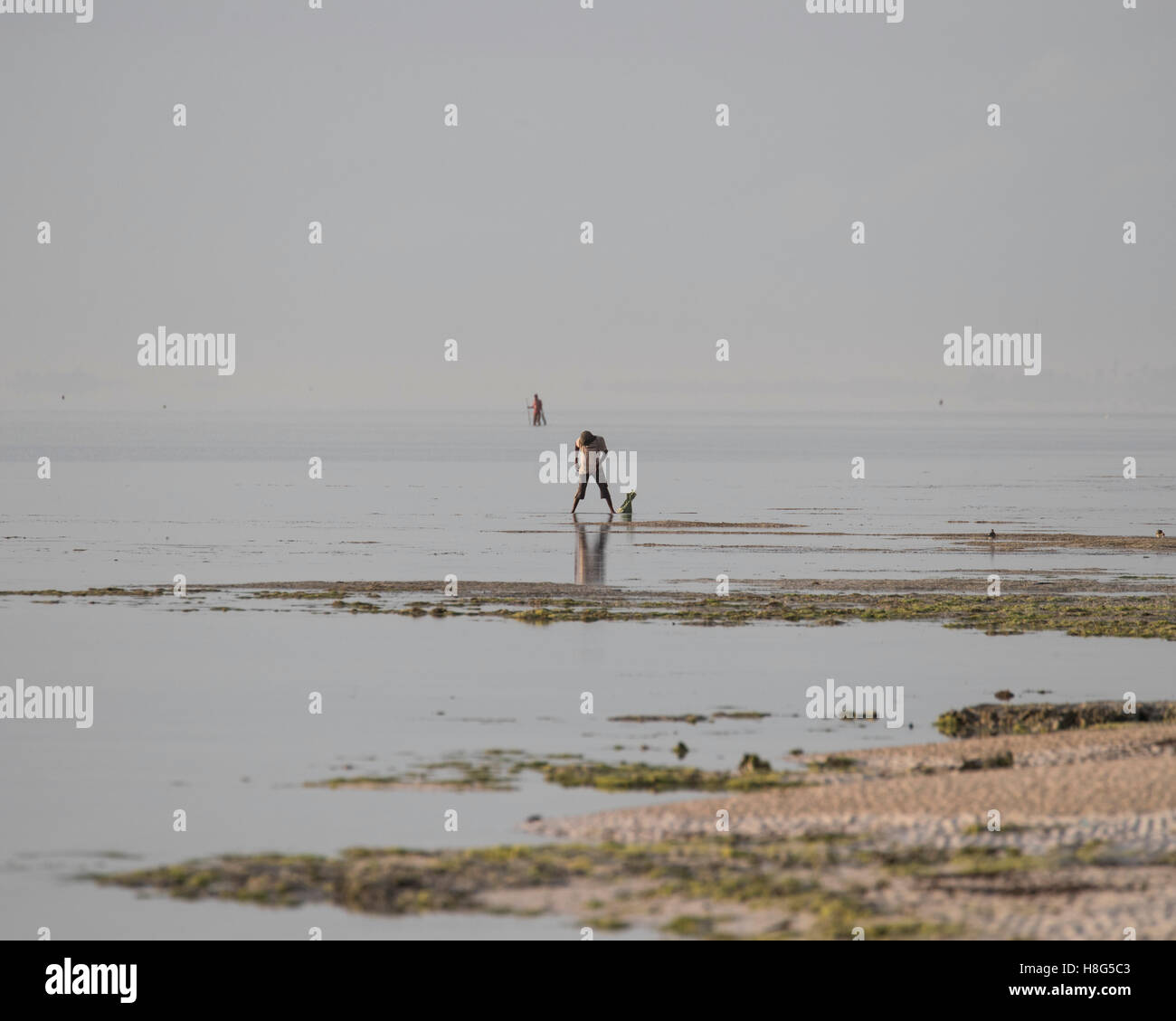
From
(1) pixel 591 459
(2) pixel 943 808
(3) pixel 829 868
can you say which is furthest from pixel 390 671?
(1) pixel 591 459

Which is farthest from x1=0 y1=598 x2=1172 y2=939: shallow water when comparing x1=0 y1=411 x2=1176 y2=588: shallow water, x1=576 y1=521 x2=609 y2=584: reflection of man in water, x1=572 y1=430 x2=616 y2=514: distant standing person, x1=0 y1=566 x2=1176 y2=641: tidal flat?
x1=572 y1=430 x2=616 y2=514: distant standing person

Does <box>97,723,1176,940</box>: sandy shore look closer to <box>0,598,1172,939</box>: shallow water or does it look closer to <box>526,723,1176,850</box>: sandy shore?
<box>526,723,1176,850</box>: sandy shore

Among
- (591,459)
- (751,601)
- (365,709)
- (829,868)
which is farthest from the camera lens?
(591,459)

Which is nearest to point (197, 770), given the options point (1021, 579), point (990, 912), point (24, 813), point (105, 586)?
point (24, 813)

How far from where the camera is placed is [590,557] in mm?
36156

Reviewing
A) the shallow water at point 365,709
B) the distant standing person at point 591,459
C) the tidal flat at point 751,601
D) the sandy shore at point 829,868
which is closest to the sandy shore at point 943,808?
the sandy shore at point 829,868

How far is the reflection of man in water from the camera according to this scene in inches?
1262

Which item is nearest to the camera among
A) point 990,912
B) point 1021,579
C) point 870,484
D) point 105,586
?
point 990,912

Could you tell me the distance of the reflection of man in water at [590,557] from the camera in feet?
105

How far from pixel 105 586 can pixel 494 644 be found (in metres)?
9.47

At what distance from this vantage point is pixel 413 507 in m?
51.9

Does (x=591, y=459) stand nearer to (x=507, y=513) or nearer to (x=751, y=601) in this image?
(x=507, y=513)

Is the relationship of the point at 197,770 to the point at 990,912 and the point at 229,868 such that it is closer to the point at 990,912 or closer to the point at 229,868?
the point at 229,868
